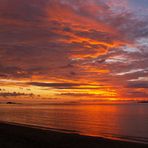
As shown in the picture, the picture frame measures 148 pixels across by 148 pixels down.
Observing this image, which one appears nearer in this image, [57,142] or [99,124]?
[57,142]

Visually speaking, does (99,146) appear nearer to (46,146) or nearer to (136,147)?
(136,147)

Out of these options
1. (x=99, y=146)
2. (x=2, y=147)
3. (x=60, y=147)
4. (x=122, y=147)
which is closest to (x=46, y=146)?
(x=60, y=147)

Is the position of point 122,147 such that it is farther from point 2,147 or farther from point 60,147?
point 2,147

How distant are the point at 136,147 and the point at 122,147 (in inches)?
55.5

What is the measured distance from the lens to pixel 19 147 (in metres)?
20.1

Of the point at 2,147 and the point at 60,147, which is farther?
the point at 60,147

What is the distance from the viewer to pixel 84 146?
23.1 metres

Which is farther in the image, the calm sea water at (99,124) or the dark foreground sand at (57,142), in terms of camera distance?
the calm sea water at (99,124)

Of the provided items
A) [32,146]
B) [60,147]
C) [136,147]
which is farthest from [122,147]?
[32,146]

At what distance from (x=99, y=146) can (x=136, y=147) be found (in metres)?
3.31

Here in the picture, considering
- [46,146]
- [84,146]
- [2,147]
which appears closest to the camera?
[2,147]

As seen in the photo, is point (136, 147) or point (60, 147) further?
point (136, 147)

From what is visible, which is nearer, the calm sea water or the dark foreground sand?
the dark foreground sand

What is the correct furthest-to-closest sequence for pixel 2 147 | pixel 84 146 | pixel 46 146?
pixel 84 146
pixel 46 146
pixel 2 147
